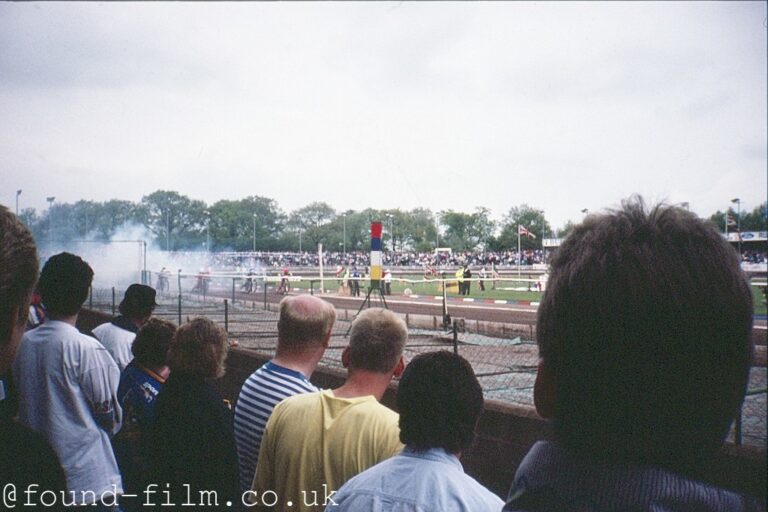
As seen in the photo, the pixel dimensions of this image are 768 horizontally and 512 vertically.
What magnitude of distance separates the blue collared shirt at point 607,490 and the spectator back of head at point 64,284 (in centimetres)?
309

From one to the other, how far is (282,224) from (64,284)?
15368 mm

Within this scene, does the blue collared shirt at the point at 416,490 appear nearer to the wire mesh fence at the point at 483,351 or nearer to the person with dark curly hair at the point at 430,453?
the person with dark curly hair at the point at 430,453

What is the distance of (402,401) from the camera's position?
Answer: 1.85 meters

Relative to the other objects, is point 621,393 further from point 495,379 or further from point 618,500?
point 495,379

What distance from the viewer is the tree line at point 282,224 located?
19.0ft

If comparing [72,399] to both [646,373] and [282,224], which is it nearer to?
[646,373]

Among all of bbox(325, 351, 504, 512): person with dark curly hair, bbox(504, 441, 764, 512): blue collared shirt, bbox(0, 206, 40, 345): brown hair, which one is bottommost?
bbox(325, 351, 504, 512): person with dark curly hair

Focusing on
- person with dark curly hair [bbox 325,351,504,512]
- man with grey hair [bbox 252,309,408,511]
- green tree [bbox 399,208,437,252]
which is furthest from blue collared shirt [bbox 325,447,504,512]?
green tree [bbox 399,208,437,252]

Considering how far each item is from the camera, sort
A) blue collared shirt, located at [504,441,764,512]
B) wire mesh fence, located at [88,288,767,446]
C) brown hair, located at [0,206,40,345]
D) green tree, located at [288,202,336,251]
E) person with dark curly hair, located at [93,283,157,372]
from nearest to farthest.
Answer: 1. blue collared shirt, located at [504,441,764,512]
2. brown hair, located at [0,206,40,345]
3. person with dark curly hair, located at [93,283,157,372]
4. wire mesh fence, located at [88,288,767,446]
5. green tree, located at [288,202,336,251]

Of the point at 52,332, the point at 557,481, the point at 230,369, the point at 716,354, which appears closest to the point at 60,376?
the point at 52,332

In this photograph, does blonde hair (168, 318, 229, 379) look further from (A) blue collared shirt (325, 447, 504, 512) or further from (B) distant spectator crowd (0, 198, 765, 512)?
(A) blue collared shirt (325, 447, 504, 512)

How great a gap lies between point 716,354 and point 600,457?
244mm

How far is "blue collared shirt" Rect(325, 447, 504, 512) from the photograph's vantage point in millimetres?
1628

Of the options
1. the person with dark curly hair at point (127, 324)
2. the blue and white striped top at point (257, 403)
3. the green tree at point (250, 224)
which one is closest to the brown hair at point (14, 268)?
the blue and white striped top at point (257, 403)
